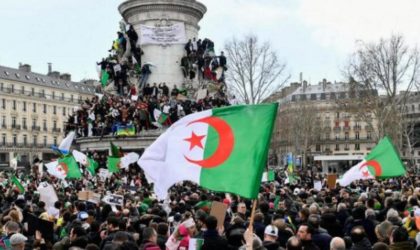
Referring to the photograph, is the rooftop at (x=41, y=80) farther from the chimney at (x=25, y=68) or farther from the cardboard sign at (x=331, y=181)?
the cardboard sign at (x=331, y=181)

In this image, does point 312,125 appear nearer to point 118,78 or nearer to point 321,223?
point 118,78

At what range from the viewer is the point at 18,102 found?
85.9m

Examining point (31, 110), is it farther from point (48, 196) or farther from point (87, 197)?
point (87, 197)

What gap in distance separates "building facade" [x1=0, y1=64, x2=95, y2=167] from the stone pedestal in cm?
4761

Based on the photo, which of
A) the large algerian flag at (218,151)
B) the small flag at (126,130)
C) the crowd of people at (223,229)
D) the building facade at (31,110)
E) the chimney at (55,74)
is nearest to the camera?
the large algerian flag at (218,151)

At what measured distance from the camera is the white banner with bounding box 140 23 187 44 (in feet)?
121

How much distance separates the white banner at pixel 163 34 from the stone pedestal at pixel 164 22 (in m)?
0.29

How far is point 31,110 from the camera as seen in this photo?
8838 cm

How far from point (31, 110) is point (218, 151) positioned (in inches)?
3368

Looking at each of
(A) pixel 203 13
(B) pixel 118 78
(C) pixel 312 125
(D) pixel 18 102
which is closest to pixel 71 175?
(B) pixel 118 78

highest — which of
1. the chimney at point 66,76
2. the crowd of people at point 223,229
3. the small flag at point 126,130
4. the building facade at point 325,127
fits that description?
the chimney at point 66,76

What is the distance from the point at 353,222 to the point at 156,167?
11.3 feet

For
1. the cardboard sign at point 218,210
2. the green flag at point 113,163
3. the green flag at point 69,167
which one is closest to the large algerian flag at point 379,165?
the cardboard sign at point 218,210

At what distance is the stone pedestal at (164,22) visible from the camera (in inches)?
1447
